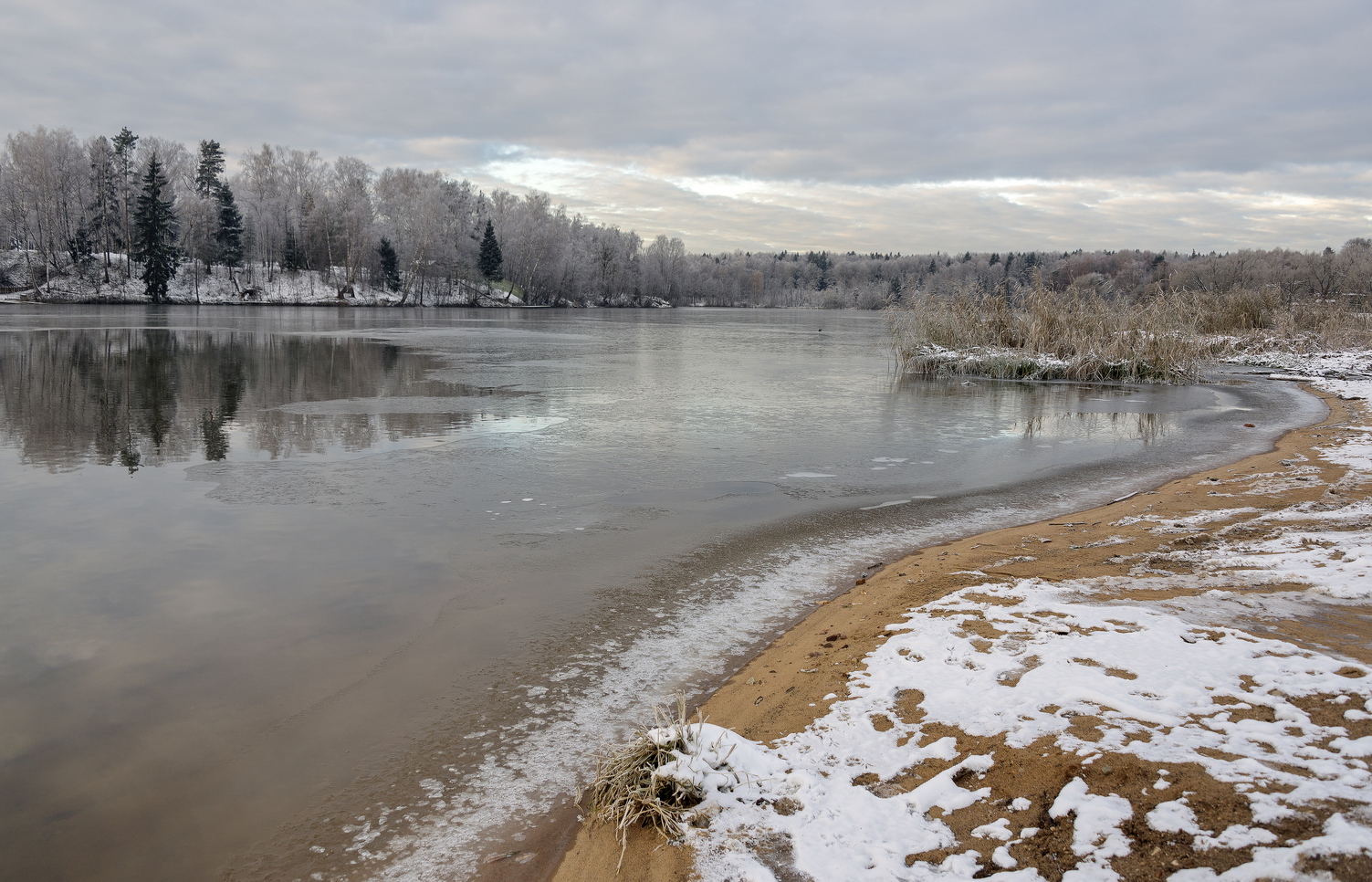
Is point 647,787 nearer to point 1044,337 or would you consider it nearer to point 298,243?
point 1044,337

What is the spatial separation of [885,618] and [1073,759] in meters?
2.11

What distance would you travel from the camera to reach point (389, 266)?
8112 centimetres

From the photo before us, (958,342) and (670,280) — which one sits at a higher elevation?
(670,280)

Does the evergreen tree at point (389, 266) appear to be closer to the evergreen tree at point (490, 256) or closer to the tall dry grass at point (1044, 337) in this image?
the evergreen tree at point (490, 256)

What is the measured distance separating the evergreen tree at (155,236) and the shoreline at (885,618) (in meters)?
75.1

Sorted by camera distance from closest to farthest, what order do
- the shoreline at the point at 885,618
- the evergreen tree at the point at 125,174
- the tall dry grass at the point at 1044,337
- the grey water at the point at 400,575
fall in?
the shoreline at the point at 885,618
the grey water at the point at 400,575
the tall dry grass at the point at 1044,337
the evergreen tree at the point at 125,174

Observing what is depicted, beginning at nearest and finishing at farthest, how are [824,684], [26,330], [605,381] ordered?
1. [824,684]
2. [605,381]
3. [26,330]

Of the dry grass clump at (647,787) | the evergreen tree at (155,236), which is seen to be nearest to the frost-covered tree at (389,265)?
the evergreen tree at (155,236)

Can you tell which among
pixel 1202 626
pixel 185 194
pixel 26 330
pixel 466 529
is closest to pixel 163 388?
pixel 466 529

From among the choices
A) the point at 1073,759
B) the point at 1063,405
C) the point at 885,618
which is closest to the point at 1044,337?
the point at 1063,405

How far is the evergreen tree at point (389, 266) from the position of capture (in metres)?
Result: 80.2

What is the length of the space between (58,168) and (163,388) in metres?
71.2

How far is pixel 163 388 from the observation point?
16250mm

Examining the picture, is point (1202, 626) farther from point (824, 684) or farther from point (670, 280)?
point (670, 280)
